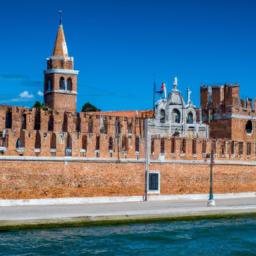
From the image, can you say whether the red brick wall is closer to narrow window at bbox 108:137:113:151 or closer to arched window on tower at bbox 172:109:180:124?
narrow window at bbox 108:137:113:151

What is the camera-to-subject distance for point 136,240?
818 inches

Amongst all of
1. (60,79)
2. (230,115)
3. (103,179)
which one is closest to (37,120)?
(103,179)

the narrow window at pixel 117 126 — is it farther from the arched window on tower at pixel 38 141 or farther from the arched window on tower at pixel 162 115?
the arched window on tower at pixel 38 141

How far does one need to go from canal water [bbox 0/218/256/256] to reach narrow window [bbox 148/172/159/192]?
864 cm

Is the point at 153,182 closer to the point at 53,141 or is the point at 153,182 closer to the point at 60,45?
the point at 53,141

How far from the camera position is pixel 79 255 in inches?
720

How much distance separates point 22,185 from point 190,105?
48.5ft

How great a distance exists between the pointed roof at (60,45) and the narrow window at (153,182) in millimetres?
17520

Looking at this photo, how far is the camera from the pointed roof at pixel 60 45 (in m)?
47.7

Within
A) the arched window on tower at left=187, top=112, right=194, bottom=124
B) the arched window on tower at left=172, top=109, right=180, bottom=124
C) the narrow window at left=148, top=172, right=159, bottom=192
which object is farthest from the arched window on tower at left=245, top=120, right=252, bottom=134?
the narrow window at left=148, top=172, right=159, bottom=192

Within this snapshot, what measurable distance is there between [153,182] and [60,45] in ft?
59.1

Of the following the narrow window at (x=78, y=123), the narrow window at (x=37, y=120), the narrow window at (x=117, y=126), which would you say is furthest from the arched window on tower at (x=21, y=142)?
the narrow window at (x=117, y=126)

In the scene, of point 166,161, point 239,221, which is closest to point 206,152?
point 166,161

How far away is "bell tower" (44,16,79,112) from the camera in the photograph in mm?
47719
